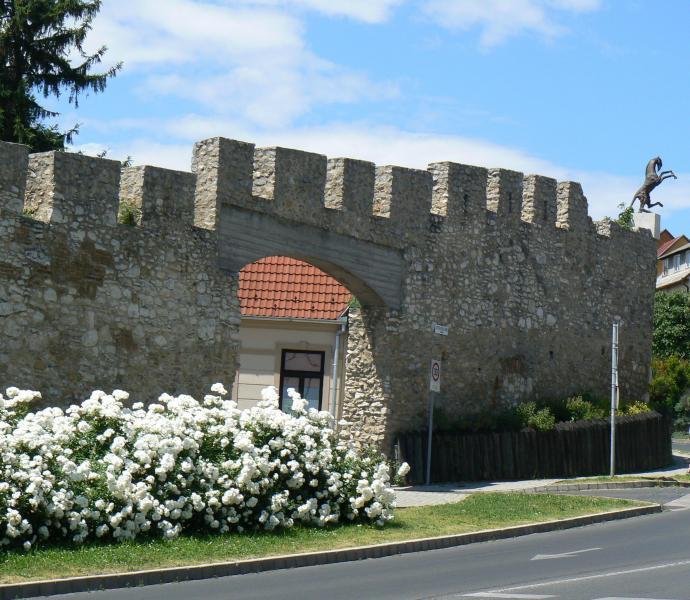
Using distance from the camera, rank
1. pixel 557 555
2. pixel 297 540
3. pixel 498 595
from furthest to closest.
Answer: pixel 297 540
pixel 557 555
pixel 498 595

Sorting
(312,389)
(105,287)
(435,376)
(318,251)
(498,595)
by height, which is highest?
(318,251)

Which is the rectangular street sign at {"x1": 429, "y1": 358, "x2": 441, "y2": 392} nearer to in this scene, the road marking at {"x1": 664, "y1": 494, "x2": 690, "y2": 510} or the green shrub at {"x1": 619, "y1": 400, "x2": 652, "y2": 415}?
the road marking at {"x1": 664, "y1": 494, "x2": 690, "y2": 510}

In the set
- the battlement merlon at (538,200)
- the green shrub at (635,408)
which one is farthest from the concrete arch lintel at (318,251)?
the green shrub at (635,408)

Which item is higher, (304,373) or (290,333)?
(290,333)

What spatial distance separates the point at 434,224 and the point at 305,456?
351 inches

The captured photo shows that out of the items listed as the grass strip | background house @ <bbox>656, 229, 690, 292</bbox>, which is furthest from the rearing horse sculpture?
background house @ <bbox>656, 229, 690, 292</bbox>

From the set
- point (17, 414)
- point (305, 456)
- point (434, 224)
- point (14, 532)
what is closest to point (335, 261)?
point (434, 224)

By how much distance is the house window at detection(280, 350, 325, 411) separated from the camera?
31.8 meters

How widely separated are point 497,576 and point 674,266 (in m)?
75.5

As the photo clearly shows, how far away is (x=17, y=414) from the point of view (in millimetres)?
15070

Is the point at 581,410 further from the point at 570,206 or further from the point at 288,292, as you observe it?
the point at 288,292

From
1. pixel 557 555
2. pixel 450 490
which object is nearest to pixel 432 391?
pixel 450 490

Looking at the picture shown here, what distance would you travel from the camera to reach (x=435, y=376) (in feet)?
76.7

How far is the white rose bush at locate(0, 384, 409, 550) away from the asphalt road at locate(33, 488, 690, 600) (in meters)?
A: 1.51
